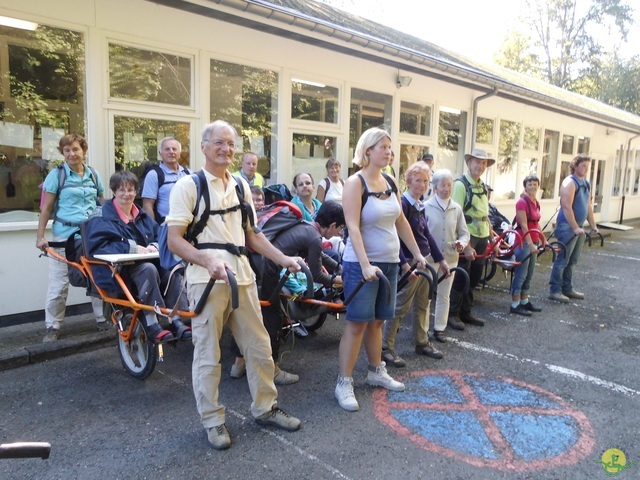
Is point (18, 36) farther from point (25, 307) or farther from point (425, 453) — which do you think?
point (425, 453)

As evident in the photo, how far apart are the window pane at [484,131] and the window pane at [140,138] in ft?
24.1

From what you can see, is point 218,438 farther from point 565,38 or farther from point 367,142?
point 565,38

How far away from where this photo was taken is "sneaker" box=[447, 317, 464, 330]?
5407mm

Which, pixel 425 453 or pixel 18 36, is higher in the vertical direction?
pixel 18 36

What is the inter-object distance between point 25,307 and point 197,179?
3.42 meters

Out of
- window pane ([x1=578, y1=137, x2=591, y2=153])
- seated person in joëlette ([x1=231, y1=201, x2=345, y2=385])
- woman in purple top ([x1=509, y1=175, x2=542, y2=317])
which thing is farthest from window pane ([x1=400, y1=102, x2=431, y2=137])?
window pane ([x1=578, y1=137, x2=591, y2=153])

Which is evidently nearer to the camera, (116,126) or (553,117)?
(116,126)

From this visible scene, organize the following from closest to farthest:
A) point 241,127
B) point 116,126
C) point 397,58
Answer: point 116,126 → point 241,127 → point 397,58

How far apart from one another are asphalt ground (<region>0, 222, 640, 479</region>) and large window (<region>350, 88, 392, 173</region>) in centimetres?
432

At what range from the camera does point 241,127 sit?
22.6 feet

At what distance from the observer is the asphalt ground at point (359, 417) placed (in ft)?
9.19

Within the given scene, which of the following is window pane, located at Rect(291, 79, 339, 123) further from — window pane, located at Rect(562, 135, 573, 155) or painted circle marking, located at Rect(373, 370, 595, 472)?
window pane, located at Rect(562, 135, 573, 155)

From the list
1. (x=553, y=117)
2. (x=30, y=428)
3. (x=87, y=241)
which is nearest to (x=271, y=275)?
(x=87, y=241)

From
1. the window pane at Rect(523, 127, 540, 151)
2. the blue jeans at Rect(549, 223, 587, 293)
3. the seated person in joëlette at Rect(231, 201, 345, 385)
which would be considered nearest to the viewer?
the seated person in joëlette at Rect(231, 201, 345, 385)
